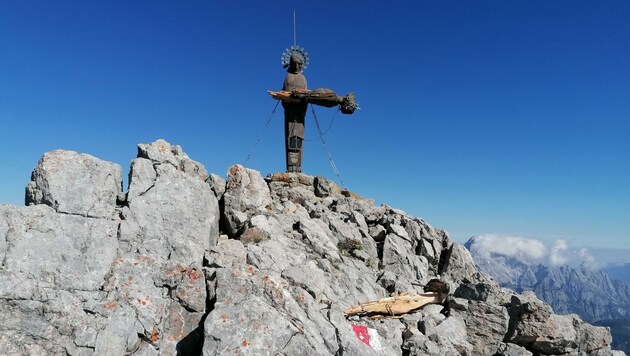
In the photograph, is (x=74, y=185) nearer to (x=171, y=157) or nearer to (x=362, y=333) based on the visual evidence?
(x=171, y=157)

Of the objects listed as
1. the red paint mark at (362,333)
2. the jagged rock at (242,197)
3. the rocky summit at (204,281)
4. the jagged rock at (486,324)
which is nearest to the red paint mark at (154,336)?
the rocky summit at (204,281)

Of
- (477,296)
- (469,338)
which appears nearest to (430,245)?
(477,296)

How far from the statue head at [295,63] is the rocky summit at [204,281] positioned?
14858 mm

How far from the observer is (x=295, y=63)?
35844 mm

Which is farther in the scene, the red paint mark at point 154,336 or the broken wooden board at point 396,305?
the broken wooden board at point 396,305

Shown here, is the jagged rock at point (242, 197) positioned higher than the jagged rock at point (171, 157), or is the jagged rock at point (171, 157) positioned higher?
the jagged rock at point (171, 157)

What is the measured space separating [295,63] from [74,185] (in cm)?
2327

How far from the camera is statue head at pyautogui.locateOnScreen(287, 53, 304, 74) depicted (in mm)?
35844

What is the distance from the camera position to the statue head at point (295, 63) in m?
35.8

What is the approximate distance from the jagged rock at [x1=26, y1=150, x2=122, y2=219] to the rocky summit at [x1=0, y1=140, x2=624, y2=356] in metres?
0.06

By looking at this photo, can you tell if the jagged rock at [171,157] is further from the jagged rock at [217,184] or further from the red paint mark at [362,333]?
the red paint mark at [362,333]

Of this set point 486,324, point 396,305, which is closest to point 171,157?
point 396,305

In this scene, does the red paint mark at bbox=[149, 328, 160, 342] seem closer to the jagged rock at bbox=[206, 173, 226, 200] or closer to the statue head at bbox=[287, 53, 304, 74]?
the jagged rock at bbox=[206, 173, 226, 200]

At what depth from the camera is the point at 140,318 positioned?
46.1ft
